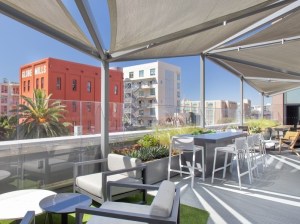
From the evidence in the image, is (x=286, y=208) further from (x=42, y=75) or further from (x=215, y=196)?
(x=42, y=75)

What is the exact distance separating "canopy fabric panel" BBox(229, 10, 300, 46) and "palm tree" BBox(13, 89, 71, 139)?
5.15 metres

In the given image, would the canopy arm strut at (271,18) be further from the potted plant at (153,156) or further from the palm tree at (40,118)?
the palm tree at (40,118)

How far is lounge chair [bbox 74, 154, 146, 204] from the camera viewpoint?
3.68 m

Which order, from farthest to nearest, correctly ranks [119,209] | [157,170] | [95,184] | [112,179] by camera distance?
[157,170]
[112,179]
[95,184]
[119,209]

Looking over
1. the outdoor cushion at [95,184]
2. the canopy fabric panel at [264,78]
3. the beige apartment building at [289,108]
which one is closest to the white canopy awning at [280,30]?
the canopy fabric panel at [264,78]

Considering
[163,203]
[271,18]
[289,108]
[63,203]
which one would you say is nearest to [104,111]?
[63,203]

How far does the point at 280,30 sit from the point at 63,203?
19.1 feet

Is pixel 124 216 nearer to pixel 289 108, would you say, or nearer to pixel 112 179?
pixel 112 179

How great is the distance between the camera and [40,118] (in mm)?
5129

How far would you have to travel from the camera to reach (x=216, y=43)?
7434mm

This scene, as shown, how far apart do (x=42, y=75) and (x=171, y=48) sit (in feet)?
108

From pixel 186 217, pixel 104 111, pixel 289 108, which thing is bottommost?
pixel 186 217

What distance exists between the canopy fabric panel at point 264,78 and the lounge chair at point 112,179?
20.6 ft

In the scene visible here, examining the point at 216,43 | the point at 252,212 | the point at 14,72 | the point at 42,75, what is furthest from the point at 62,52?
the point at 252,212
